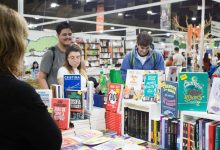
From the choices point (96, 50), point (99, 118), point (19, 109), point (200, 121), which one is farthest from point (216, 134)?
point (96, 50)

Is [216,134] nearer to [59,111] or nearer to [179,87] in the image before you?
[179,87]

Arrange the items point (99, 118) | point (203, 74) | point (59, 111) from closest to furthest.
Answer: point (203, 74)
point (59, 111)
point (99, 118)

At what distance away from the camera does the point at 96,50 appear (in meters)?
14.3

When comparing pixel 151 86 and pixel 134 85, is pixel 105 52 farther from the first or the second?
pixel 151 86

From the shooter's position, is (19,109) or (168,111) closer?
(19,109)

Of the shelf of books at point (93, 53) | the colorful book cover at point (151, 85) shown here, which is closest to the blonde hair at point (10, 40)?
the colorful book cover at point (151, 85)

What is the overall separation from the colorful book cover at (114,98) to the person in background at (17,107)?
58.3 inches

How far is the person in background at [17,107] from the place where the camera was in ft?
3.57

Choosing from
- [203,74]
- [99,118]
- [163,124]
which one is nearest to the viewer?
[203,74]

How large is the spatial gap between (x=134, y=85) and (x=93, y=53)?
38.2 ft

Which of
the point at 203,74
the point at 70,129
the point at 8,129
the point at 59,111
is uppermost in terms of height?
the point at 203,74

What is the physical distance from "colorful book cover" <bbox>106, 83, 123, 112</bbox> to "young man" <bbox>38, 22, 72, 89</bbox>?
0.94m

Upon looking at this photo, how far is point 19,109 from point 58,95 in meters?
1.48

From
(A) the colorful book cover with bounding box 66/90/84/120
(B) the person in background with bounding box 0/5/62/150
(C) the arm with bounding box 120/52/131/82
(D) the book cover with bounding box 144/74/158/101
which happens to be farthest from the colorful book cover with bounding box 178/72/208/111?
(C) the arm with bounding box 120/52/131/82
